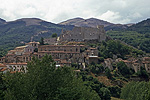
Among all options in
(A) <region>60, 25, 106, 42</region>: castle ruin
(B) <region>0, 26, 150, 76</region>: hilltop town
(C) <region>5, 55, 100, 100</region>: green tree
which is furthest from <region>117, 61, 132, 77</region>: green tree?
(C) <region>5, 55, 100, 100</region>: green tree

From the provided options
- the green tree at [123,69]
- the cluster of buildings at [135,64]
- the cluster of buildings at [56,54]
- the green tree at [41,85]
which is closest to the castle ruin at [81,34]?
the cluster of buildings at [56,54]

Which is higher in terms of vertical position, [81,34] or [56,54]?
[81,34]

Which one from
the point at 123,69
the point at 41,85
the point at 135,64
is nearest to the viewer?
the point at 41,85

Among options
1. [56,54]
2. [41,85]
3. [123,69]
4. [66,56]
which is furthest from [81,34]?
[41,85]

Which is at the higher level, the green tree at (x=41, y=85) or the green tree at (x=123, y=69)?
the green tree at (x=41, y=85)

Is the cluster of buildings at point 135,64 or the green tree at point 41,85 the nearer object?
the green tree at point 41,85

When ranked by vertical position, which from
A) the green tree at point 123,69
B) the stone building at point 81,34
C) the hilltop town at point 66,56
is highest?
the stone building at point 81,34

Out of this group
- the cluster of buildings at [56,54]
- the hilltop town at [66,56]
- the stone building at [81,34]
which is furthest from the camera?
the stone building at [81,34]

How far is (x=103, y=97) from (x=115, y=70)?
18.8 m

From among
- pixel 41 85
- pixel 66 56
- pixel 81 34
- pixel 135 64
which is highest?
pixel 81 34

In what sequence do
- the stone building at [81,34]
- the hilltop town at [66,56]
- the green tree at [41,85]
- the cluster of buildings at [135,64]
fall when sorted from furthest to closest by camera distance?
the stone building at [81,34], the cluster of buildings at [135,64], the hilltop town at [66,56], the green tree at [41,85]

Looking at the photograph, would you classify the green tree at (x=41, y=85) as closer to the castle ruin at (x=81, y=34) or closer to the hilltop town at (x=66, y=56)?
the hilltop town at (x=66, y=56)

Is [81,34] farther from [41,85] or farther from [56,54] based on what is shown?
[41,85]

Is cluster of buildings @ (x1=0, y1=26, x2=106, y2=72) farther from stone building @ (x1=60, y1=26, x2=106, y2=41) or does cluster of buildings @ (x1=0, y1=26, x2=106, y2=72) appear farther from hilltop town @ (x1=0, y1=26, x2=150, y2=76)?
stone building @ (x1=60, y1=26, x2=106, y2=41)
